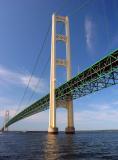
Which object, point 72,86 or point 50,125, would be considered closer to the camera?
point 72,86

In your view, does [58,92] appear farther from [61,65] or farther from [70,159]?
[70,159]

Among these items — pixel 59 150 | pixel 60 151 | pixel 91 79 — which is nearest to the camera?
pixel 60 151

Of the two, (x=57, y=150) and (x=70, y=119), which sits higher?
(x=70, y=119)

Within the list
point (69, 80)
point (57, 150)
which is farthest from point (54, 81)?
point (57, 150)

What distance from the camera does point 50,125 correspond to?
70062 mm

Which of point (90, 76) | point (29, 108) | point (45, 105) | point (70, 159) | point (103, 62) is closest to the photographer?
point (70, 159)

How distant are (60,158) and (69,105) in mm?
50490

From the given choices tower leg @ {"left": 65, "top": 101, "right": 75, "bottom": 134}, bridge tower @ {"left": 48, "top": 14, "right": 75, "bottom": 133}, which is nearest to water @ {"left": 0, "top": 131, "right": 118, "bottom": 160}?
bridge tower @ {"left": 48, "top": 14, "right": 75, "bottom": 133}

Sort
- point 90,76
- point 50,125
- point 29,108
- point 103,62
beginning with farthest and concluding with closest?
point 29,108 < point 50,125 < point 90,76 < point 103,62

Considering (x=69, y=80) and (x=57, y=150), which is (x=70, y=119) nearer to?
(x=69, y=80)

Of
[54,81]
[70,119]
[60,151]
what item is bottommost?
[60,151]

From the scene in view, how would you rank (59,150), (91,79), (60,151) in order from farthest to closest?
(91,79), (59,150), (60,151)

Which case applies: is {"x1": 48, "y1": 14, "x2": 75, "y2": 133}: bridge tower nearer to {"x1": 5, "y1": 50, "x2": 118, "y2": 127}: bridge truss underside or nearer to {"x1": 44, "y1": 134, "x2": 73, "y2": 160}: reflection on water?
{"x1": 5, "y1": 50, "x2": 118, "y2": 127}: bridge truss underside

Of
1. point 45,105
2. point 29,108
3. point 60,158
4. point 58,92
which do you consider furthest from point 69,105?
point 60,158
